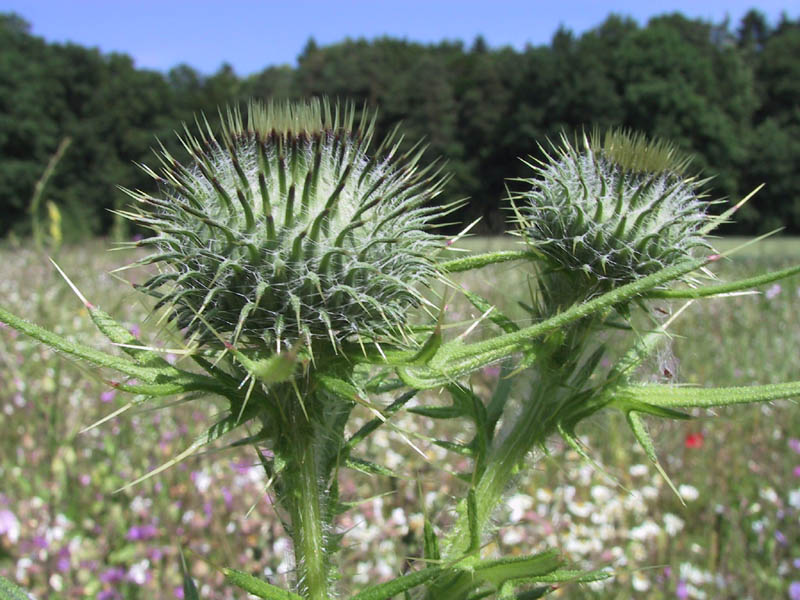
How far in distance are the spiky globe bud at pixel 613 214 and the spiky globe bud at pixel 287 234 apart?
40 centimetres

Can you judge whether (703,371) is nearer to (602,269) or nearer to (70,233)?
(602,269)

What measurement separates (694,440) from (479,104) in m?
41.3

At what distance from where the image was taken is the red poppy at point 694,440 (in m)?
4.91

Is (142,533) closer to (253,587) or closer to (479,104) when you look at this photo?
(253,587)

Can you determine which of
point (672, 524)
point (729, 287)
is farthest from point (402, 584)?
point (672, 524)

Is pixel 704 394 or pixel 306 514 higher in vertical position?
pixel 704 394

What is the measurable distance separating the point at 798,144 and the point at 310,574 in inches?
2187

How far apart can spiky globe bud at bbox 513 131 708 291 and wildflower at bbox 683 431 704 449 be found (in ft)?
11.4

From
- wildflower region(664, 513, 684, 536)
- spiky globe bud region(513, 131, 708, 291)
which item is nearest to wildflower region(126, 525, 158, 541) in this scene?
spiky globe bud region(513, 131, 708, 291)

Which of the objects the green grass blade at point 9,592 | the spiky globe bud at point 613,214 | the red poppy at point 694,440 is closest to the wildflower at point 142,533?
the green grass blade at point 9,592

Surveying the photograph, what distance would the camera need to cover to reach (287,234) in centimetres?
150

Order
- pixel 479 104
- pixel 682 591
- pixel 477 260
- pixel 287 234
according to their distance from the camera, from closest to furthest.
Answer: pixel 287 234 → pixel 477 260 → pixel 682 591 → pixel 479 104

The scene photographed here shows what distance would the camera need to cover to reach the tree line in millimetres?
37469

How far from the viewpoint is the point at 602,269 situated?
6.02 feet
